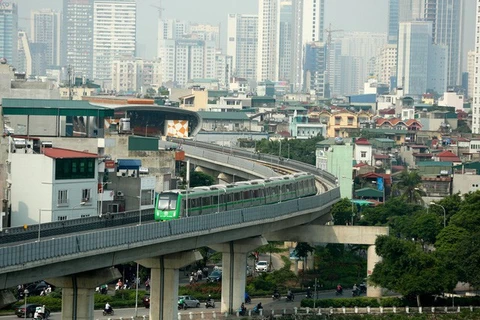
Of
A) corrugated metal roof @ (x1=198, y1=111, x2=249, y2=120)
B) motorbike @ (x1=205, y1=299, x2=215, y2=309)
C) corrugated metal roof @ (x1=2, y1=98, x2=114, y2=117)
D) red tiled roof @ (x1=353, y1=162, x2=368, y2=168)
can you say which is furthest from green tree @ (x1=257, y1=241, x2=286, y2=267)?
corrugated metal roof @ (x1=198, y1=111, x2=249, y2=120)

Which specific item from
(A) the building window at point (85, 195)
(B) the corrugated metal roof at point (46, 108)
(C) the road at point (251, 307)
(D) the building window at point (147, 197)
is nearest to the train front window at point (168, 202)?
(C) the road at point (251, 307)

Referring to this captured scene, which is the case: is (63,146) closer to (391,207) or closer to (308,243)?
(308,243)

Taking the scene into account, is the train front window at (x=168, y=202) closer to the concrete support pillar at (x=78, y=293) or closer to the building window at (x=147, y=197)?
the concrete support pillar at (x=78, y=293)

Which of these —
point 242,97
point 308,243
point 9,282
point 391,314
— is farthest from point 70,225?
point 242,97

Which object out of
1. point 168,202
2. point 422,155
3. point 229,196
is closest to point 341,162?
point 422,155

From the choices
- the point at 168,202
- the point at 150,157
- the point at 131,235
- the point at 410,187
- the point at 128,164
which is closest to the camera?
the point at 131,235

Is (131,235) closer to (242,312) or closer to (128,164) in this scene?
(242,312)

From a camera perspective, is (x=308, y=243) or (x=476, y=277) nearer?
(x=476, y=277)
